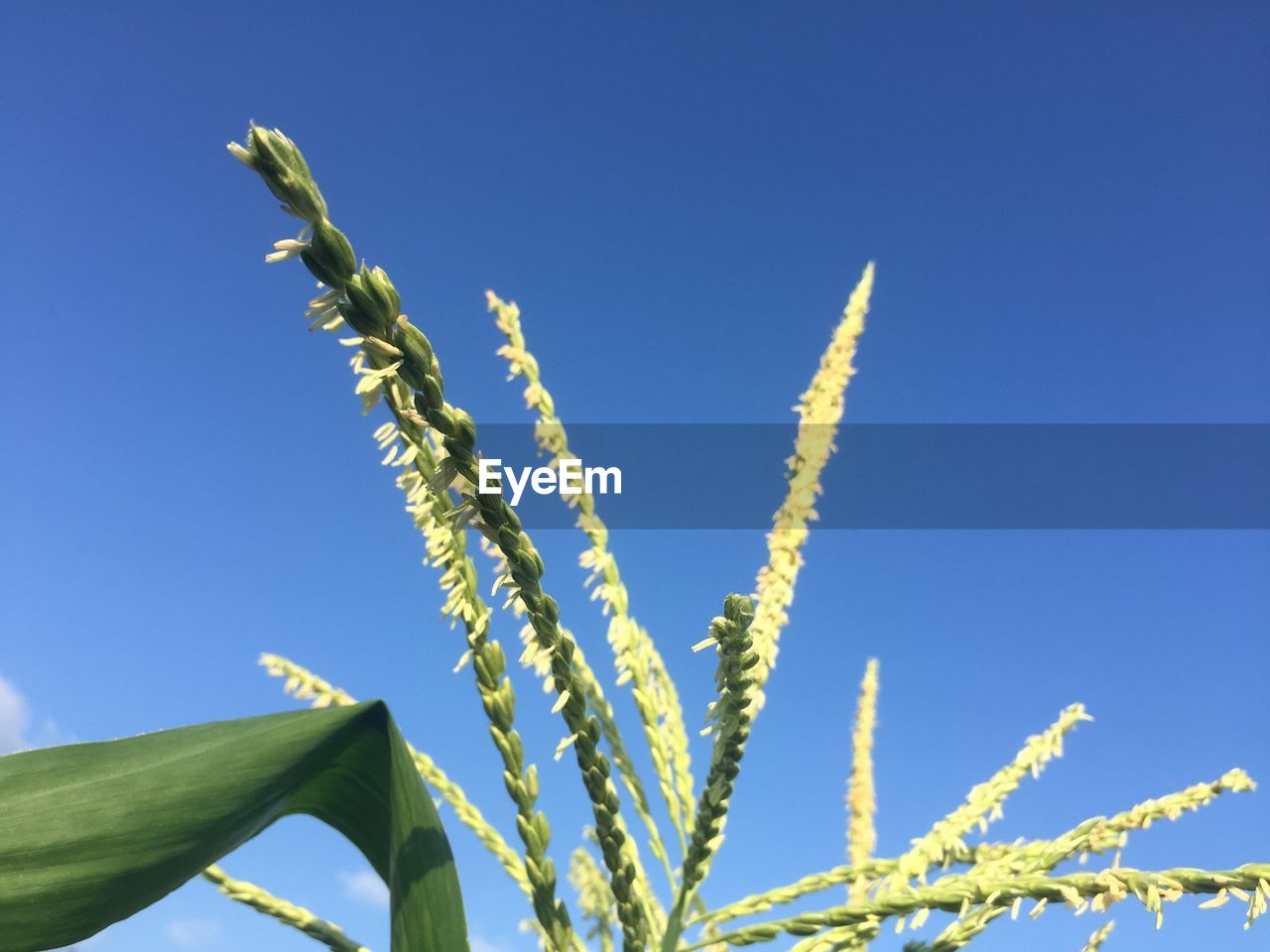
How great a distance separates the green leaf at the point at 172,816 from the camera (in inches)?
37.1

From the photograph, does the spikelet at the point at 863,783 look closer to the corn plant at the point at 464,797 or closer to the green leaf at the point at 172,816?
the corn plant at the point at 464,797

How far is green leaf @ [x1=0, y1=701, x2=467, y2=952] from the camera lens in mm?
942

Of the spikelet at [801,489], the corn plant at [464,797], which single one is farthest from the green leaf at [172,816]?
the spikelet at [801,489]

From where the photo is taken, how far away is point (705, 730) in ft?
3.48

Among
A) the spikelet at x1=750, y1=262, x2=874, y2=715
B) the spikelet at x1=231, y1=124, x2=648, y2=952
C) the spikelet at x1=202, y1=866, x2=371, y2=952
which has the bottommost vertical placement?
the spikelet at x1=202, y1=866, x2=371, y2=952

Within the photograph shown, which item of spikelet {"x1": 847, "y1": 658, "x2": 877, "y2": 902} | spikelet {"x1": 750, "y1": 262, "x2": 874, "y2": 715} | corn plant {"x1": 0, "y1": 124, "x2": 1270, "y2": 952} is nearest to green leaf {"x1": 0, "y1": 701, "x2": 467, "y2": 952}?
corn plant {"x1": 0, "y1": 124, "x2": 1270, "y2": 952}

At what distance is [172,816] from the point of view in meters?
0.98

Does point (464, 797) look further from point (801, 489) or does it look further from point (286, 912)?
point (801, 489)

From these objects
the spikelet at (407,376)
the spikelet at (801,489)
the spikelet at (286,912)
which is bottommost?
the spikelet at (286,912)

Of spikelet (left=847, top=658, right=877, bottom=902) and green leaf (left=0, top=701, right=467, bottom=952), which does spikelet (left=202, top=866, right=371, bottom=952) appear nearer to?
green leaf (left=0, top=701, right=467, bottom=952)

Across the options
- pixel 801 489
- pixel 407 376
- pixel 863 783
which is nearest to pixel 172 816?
pixel 407 376

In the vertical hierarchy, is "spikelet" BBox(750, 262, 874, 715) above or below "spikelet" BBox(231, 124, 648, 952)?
above

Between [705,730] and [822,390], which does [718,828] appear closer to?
[705,730]

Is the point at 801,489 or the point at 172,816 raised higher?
the point at 801,489
